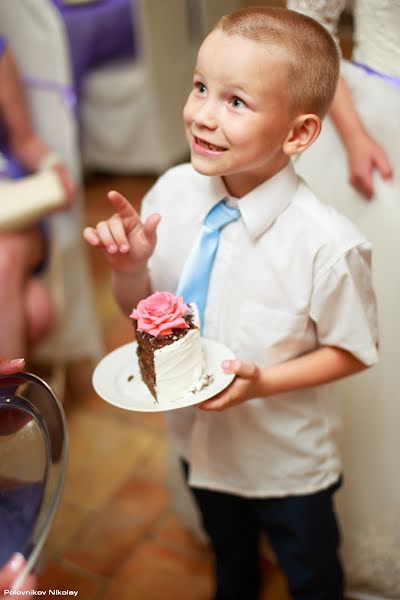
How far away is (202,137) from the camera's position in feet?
2.49

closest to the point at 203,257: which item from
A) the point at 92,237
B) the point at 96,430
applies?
the point at 92,237

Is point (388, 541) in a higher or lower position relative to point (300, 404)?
lower

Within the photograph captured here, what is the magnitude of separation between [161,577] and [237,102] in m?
1.05

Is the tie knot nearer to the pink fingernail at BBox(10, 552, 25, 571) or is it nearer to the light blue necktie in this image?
the light blue necktie

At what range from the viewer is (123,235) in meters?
0.83

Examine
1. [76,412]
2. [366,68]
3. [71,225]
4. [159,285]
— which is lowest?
[76,412]

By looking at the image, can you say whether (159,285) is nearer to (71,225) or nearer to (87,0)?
(71,225)

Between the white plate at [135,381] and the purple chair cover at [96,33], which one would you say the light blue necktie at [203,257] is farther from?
the purple chair cover at [96,33]

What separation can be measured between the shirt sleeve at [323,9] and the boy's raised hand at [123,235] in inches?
14.9

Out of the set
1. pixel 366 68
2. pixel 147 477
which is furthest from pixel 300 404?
pixel 147 477

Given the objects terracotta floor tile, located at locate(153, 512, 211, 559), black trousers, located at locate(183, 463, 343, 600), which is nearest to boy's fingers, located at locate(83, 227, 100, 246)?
black trousers, located at locate(183, 463, 343, 600)

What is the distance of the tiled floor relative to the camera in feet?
4.51

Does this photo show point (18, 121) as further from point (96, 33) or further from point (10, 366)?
point (96, 33)

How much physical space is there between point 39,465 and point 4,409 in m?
0.09
